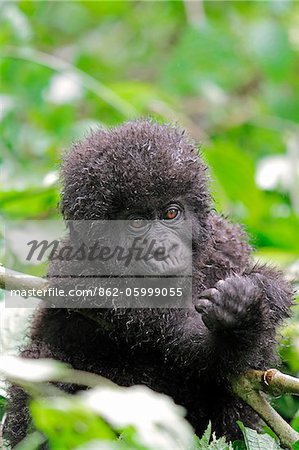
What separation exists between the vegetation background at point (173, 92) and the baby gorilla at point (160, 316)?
0.67 meters

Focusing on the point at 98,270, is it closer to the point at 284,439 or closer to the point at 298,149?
the point at 284,439

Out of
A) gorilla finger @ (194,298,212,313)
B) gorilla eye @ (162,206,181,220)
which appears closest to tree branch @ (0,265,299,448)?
gorilla finger @ (194,298,212,313)

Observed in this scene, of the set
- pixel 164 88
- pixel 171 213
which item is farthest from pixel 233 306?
pixel 164 88

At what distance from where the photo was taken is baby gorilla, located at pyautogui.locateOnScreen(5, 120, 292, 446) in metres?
3.31

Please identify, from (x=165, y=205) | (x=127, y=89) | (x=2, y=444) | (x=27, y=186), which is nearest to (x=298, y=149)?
(x=127, y=89)

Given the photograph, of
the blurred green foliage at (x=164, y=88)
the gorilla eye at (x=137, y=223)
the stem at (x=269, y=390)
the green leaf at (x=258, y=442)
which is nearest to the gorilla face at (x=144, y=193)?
the gorilla eye at (x=137, y=223)

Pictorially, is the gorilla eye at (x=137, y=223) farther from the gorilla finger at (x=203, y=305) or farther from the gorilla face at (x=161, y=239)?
the gorilla finger at (x=203, y=305)

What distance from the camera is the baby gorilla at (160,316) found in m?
3.31

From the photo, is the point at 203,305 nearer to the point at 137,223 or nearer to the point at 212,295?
the point at 212,295

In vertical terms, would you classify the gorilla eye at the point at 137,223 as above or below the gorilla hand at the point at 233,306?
above

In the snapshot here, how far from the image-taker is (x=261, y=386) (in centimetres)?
292

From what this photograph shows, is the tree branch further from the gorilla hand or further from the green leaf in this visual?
Answer: the gorilla hand

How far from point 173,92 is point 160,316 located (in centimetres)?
507

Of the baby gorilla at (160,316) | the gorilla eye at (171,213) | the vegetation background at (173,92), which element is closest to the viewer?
the baby gorilla at (160,316)
